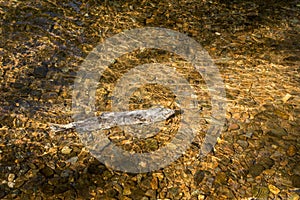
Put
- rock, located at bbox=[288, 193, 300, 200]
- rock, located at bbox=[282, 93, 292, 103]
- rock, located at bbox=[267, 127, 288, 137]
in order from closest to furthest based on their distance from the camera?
rock, located at bbox=[288, 193, 300, 200] < rock, located at bbox=[267, 127, 288, 137] < rock, located at bbox=[282, 93, 292, 103]

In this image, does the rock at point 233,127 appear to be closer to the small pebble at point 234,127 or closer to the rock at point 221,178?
the small pebble at point 234,127

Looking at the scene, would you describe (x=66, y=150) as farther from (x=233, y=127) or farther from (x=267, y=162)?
(x=267, y=162)

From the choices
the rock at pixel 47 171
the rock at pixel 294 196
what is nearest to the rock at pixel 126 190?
the rock at pixel 47 171

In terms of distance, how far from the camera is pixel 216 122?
368 centimetres

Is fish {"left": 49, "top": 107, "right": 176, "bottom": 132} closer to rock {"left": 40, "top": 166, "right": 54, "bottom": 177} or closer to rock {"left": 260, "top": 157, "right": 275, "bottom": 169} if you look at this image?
rock {"left": 40, "top": 166, "right": 54, "bottom": 177}

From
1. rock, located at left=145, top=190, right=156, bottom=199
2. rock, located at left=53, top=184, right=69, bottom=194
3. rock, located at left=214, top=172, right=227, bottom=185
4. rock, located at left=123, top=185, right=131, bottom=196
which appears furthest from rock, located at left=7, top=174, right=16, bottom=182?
rock, located at left=214, top=172, right=227, bottom=185

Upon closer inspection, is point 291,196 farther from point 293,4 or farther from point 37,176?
point 293,4

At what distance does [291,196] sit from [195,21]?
2.45 metres

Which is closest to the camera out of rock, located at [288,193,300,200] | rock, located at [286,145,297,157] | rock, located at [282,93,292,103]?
rock, located at [288,193,300,200]

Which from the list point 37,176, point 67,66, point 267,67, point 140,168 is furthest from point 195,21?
point 37,176

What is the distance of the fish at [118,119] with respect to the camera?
3.60 metres

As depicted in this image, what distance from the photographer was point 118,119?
145 inches

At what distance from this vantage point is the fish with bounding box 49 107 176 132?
3.60 meters

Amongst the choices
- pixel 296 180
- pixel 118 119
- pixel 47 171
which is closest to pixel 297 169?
pixel 296 180
